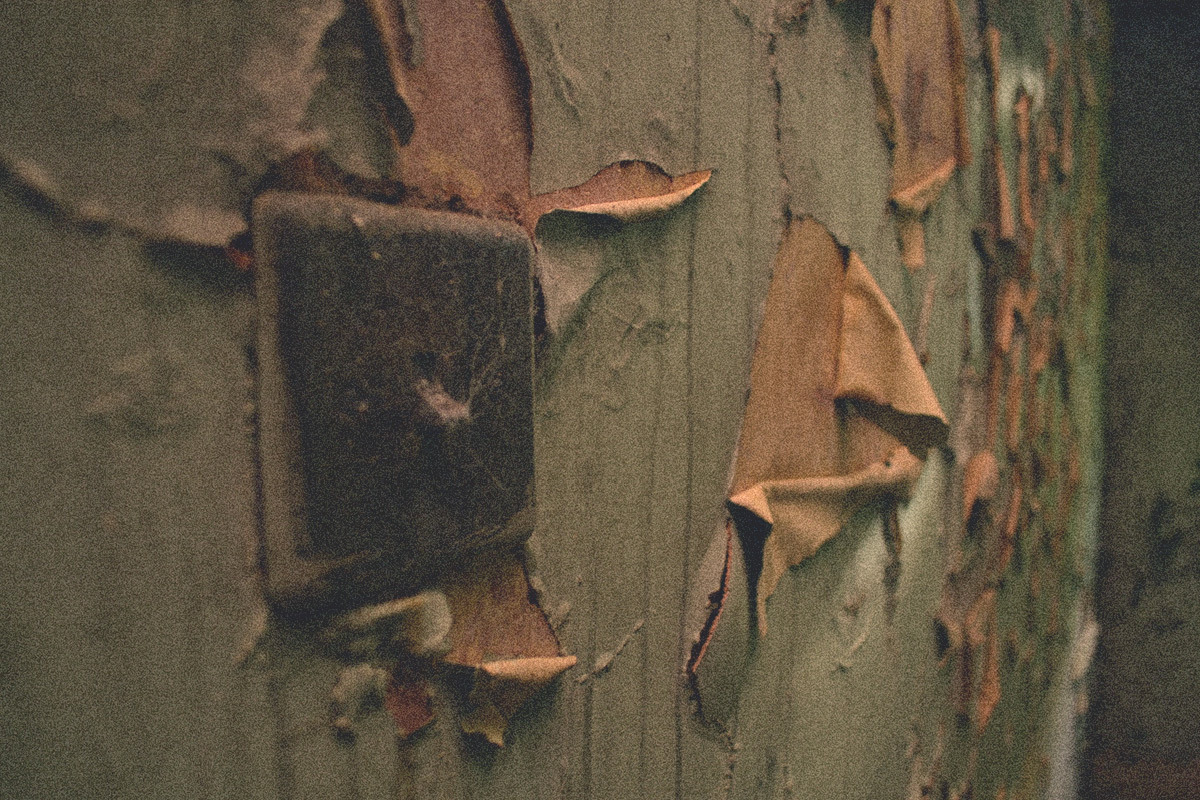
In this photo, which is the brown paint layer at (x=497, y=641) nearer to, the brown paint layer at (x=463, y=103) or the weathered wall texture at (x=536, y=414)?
the weathered wall texture at (x=536, y=414)

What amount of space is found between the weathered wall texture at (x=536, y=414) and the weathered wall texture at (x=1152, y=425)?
5.44ft

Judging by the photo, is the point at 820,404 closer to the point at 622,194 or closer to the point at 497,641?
the point at 622,194

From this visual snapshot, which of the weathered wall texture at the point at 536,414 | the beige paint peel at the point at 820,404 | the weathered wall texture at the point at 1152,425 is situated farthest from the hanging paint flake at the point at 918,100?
the weathered wall texture at the point at 1152,425

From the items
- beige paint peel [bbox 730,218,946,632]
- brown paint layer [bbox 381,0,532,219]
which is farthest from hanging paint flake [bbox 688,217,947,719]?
brown paint layer [bbox 381,0,532,219]

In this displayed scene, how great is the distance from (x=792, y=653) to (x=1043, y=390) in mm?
1413

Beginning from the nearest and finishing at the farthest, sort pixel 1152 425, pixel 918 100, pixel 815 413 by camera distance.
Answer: pixel 815 413, pixel 918 100, pixel 1152 425

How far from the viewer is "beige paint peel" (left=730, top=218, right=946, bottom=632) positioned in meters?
0.70

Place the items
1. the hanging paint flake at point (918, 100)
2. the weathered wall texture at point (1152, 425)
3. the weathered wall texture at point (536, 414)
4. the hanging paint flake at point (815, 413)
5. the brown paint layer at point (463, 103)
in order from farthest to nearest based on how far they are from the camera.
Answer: the weathered wall texture at point (1152, 425) → the hanging paint flake at point (918, 100) → the hanging paint flake at point (815, 413) → the brown paint layer at point (463, 103) → the weathered wall texture at point (536, 414)

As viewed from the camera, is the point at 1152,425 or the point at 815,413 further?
the point at 1152,425

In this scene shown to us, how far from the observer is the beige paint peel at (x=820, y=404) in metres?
0.70

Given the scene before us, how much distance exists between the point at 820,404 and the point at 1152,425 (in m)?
2.30

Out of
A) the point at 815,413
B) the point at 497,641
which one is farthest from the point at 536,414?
the point at 815,413

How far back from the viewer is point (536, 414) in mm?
456

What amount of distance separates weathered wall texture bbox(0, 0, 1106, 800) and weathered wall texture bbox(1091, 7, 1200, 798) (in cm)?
166
